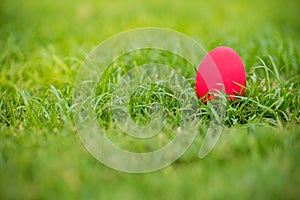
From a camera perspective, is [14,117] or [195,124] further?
[14,117]

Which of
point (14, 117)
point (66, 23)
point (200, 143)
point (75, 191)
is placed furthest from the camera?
point (66, 23)

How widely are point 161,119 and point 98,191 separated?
0.76m

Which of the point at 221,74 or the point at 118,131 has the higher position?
the point at 221,74

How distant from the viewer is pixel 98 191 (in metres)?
1.88

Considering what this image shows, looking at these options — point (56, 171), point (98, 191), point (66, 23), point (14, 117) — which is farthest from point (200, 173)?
point (66, 23)

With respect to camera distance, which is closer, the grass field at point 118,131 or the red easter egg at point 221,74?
the grass field at point 118,131

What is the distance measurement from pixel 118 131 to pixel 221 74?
2.28 ft

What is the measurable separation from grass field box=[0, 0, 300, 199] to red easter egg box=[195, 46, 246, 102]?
0.35 feet

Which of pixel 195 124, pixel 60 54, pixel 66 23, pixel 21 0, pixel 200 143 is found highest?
pixel 21 0

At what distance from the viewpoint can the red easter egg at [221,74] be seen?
8.44ft

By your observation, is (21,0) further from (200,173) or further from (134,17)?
(200,173)

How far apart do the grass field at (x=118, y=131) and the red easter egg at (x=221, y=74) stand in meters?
0.11

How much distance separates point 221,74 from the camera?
8.43ft

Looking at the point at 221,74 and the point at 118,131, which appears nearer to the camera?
the point at 118,131
